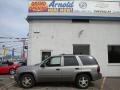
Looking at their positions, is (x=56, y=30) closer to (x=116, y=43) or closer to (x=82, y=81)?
(x=116, y=43)

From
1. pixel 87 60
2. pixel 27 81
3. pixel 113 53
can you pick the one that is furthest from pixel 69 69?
pixel 113 53

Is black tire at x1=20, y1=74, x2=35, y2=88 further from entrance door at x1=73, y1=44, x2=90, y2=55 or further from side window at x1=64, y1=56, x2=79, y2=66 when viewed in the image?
entrance door at x1=73, y1=44, x2=90, y2=55

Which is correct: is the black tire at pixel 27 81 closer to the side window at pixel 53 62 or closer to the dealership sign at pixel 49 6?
the side window at pixel 53 62

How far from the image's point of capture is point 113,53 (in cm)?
2219

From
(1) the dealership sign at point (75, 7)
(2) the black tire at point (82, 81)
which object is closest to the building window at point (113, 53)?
(1) the dealership sign at point (75, 7)

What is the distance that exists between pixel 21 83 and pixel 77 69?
10.8ft

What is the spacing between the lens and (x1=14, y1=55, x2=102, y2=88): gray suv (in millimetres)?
15156

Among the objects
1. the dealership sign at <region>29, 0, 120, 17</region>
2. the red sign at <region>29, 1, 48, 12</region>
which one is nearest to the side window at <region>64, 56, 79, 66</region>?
the dealership sign at <region>29, 0, 120, 17</region>

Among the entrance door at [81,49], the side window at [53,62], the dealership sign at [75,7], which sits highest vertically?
the dealership sign at [75,7]

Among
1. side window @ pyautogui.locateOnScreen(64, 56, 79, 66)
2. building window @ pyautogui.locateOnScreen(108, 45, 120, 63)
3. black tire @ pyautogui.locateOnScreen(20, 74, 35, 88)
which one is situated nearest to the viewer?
black tire @ pyautogui.locateOnScreen(20, 74, 35, 88)

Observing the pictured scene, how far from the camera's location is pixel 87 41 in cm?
2181

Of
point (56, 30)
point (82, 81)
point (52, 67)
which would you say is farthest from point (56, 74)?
point (56, 30)

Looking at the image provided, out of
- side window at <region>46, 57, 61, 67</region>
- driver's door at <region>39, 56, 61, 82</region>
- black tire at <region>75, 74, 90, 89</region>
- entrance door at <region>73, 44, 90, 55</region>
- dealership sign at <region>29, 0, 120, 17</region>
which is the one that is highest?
dealership sign at <region>29, 0, 120, 17</region>

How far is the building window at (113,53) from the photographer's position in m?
22.0
